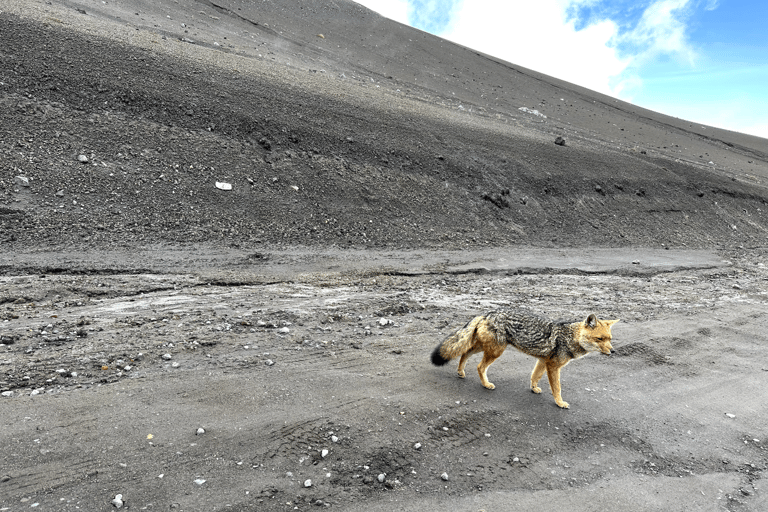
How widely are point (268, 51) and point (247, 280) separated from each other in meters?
25.1

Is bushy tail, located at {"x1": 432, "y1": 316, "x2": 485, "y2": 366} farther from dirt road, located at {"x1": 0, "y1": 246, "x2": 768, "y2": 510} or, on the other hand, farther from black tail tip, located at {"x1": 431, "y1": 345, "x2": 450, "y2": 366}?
dirt road, located at {"x1": 0, "y1": 246, "x2": 768, "y2": 510}

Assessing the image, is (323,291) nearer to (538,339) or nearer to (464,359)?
(464,359)

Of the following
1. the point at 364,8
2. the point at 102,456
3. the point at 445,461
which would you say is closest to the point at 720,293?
the point at 445,461

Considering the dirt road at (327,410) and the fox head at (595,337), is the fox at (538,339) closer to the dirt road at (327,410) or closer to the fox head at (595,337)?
the fox head at (595,337)

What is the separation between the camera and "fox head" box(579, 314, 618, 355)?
617 cm

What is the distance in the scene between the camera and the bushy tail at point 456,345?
6379mm

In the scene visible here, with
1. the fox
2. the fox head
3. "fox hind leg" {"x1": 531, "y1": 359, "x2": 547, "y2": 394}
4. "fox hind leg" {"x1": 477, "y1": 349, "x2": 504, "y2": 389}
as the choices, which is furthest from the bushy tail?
the fox head

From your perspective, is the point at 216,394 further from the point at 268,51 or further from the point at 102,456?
the point at 268,51

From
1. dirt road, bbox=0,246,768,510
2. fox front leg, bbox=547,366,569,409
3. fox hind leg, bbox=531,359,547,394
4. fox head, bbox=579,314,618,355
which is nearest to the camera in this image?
dirt road, bbox=0,246,768,510

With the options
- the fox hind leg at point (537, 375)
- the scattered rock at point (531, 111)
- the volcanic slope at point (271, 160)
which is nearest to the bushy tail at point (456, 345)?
the fox hind leg at point (537, 375)

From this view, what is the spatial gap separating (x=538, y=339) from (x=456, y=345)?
1.06 metres

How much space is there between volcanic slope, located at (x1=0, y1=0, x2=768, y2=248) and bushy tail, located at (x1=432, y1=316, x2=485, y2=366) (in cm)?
848

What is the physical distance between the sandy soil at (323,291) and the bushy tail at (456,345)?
1.16 feet

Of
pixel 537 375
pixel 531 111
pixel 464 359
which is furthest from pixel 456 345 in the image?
pixel 531 111
